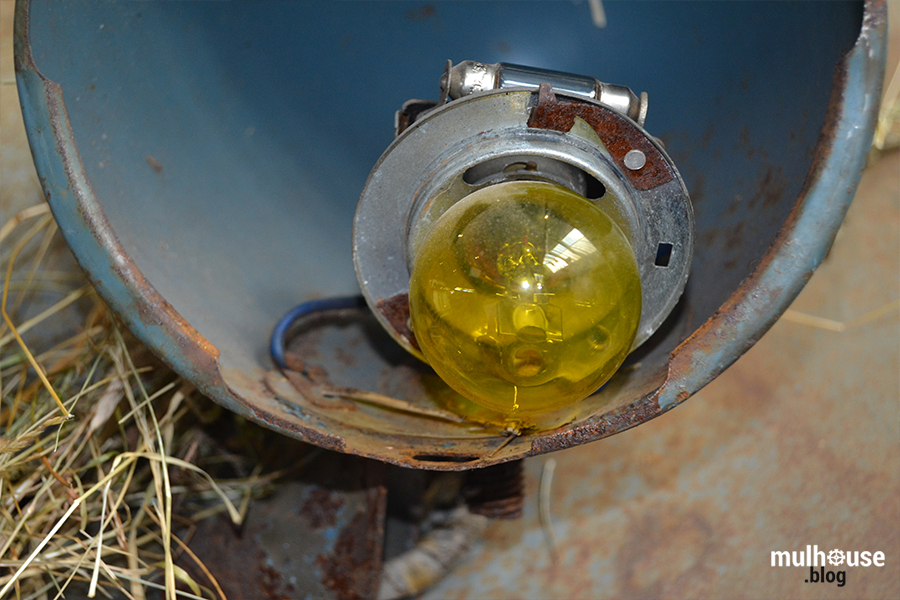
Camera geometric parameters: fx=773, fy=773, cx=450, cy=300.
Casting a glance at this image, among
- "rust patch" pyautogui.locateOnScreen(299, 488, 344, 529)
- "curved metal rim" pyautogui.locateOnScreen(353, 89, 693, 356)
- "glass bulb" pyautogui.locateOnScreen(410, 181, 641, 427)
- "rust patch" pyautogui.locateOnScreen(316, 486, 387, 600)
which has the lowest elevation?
A: "rust patch" pyautogui.locateOnScreen(316, 486, 387, 600)

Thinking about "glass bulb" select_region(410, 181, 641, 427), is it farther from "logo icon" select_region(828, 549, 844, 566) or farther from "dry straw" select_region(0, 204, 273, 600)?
"logo icon" select_region(828, 549, 844, 566)

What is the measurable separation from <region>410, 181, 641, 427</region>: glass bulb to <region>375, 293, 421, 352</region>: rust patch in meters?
0.09

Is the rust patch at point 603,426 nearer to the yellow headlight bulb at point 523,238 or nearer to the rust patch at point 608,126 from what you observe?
the yellow headlight bulb at point 523,238

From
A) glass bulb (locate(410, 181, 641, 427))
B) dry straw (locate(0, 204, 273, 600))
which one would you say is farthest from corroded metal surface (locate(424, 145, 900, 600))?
glass bulb (locate(410, 181, 641, 427))

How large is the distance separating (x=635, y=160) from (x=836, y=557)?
0.56 m

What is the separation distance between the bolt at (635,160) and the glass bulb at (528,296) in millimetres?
53

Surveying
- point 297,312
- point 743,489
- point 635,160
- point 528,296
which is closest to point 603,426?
point 528,296

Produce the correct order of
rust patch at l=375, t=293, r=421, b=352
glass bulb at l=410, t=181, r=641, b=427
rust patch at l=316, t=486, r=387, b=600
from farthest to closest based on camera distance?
rust patch at l=316, t=486, r=387, b=600, rust patch at l=375, t=293, r=421, b=352, glass bulb at l=410, t=181, r=641, b=427

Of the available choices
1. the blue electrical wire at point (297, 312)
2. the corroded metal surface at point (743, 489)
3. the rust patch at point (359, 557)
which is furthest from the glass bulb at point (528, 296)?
the corroded metal surface at point (743, 489)

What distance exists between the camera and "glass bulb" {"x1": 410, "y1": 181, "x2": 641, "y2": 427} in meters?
0.52

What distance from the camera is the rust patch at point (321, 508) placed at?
2.74ft

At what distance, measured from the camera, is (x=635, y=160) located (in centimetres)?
58

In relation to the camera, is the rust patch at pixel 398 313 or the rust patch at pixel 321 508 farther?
the rust patch at pixel 321 508

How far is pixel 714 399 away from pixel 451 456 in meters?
0.54
